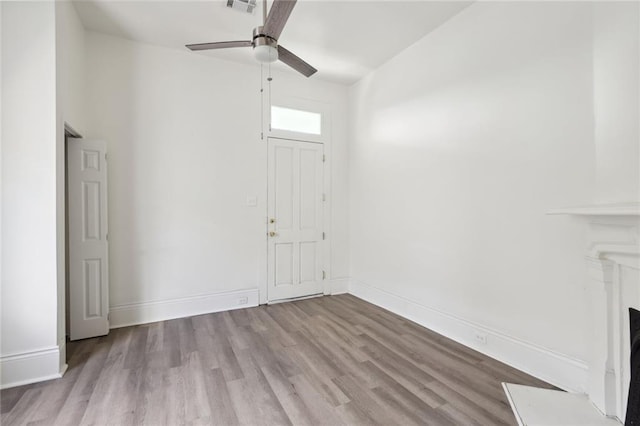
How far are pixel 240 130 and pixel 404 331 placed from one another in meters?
3.15

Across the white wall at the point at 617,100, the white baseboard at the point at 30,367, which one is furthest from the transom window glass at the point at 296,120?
the white baseboard at the point at 30,367

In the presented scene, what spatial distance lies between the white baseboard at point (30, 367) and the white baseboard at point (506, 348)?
3.31 m

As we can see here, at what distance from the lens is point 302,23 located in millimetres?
2988

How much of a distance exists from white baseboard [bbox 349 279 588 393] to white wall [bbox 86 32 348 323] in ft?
6.71

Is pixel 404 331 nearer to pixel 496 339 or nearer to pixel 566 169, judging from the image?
pixel 496 339

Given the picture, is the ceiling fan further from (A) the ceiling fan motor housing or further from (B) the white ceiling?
(B) the white ceiling

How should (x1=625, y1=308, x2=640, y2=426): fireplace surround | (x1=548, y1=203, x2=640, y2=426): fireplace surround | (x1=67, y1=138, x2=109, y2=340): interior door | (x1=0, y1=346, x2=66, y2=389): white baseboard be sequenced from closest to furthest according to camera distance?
(x1=625, y1=308, x2=640, y2=426): fireplace surround < (x1=548, y1=203, x2=640, y2=426): fireplace surround < (x1=0, y1=346, x2=66, y2=389): white baseboard < (x1=67, y1=138, x2=109, y2=340): interior door

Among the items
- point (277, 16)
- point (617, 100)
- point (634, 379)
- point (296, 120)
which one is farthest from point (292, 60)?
point (634, 379)

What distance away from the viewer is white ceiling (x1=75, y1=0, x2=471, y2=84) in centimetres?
275

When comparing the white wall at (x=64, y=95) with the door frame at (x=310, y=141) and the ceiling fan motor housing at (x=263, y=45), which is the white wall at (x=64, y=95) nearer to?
the ceiling fan motor housing at (x=263, y=45)

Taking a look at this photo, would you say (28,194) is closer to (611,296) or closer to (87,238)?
(87,238)

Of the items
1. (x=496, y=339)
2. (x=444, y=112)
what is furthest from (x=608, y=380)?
(x=444, y=112)

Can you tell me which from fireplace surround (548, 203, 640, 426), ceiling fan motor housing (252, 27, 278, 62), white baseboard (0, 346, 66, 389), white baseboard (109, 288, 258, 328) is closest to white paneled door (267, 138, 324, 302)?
white baseboard (109, 288, 258, 328)

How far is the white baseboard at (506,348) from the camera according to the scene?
2.08 metres
